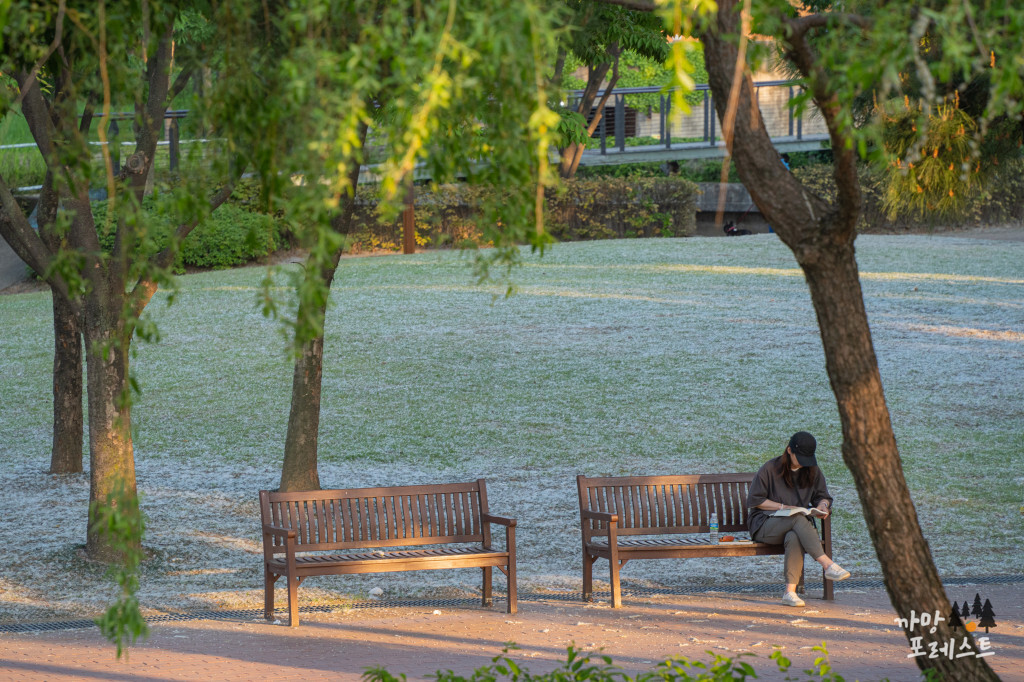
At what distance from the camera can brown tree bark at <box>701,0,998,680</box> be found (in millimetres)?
4586

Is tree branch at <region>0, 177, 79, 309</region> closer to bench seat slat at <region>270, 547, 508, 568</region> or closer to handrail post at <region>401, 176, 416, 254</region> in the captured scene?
bench seat slat at <region>270, 547, 508, 568</region>

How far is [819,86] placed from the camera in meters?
4.30

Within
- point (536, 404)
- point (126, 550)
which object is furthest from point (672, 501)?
point (536, 404)

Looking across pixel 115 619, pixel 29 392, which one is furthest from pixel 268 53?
pixel 29 392

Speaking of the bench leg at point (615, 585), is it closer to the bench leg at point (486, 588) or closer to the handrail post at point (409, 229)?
the bench leg at point (486, 588)

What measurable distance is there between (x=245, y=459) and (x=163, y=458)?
0.90m

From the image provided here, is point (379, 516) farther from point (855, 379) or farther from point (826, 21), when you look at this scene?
point (826, 21)

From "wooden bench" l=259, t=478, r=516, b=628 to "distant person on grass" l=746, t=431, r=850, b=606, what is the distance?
1735 mm

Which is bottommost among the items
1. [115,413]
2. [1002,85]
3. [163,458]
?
[163,458]

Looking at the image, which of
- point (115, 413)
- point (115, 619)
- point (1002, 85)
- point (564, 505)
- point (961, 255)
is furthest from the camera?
point (961, 255)

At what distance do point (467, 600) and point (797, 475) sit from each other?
243 centimetres

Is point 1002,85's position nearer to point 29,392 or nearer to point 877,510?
point 877,510

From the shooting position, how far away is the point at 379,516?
8.34 metres

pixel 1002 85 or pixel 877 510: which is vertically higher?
pixel 1002 85
